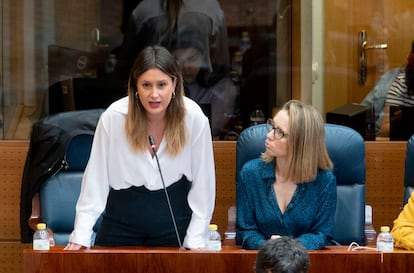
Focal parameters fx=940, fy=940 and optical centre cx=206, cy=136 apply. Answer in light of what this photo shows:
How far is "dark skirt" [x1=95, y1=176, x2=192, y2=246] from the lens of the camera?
357cm

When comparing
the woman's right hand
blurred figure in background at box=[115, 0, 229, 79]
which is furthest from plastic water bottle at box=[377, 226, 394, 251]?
blurred figure in background at box=[115, 0, 229, 79]

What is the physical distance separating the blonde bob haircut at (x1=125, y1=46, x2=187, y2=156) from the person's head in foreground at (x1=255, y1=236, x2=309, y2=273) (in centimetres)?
82

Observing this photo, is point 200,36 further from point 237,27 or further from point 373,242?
point 373,242

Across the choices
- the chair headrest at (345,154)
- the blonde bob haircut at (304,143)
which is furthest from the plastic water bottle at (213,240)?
the chair headrest at (345,154)

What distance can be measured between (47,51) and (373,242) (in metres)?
2.26

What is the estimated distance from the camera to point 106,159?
353cm

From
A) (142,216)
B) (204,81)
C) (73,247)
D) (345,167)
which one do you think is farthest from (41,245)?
(204,81)

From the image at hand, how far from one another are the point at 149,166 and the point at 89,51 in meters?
1.88

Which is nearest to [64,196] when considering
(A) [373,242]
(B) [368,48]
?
(A) [373,242]

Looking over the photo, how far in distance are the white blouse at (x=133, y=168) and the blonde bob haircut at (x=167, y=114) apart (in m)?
0.03

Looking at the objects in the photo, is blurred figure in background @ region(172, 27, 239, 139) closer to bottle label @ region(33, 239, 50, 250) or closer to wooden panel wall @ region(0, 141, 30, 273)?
wooden panel wall @ region(0, 141, 30, 273)

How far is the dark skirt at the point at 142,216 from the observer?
11.7ft

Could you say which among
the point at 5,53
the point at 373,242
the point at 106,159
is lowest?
the point at 373,242

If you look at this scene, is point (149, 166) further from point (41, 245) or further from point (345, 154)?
point (345, 154)
